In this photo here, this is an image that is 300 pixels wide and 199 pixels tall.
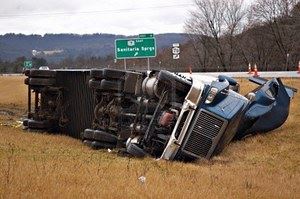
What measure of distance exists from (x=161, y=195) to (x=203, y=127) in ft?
13.5

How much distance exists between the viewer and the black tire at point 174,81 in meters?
9.99

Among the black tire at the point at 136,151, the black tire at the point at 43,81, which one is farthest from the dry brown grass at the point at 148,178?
the black tire at the point at 43,81

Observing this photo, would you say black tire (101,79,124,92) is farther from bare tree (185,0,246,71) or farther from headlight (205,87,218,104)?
bare tree (185,0,246,71)

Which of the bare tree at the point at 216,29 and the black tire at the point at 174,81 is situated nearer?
the black tire at the point at 174,81

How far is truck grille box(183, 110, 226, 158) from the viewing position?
9461 mm

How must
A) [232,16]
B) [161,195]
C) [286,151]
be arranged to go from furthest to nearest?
[232,16] < [286,151] < [161,195]

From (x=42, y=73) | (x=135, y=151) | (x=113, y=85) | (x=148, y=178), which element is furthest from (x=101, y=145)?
(x=148, y=178)

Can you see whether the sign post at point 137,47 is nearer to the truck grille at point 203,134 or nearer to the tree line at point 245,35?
the truck grille at point 203,134

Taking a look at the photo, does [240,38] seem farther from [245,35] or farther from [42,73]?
[42,73]

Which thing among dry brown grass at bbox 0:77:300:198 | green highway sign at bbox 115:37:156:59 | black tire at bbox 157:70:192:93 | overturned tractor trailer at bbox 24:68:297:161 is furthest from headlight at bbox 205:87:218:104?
green highway sign at bbox 115:37:156:59

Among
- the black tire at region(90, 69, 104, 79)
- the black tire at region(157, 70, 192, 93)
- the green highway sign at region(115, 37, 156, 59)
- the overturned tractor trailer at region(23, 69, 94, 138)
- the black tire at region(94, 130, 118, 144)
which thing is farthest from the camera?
the green highway sign at region(115, 37, 156, 59)

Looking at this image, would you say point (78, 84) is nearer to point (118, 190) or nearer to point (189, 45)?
point (118, 190)

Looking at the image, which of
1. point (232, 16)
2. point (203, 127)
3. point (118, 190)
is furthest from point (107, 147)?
point (232, 16)

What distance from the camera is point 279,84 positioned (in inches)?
495
